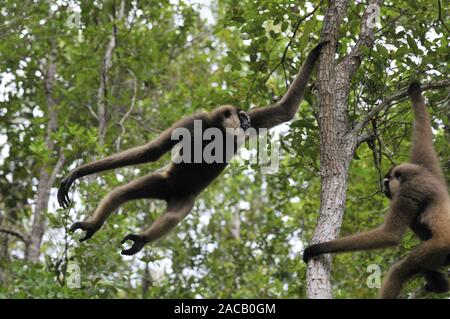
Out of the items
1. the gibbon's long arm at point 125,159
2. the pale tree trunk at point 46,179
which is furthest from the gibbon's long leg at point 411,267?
the pale tree trunk at point 46,179

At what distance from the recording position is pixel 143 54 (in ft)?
52.9

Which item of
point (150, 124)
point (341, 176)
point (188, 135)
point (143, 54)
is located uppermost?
point (143, 54)

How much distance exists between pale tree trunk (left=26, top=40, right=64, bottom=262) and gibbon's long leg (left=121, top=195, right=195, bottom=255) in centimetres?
498

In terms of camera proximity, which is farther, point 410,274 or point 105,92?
point 105,92

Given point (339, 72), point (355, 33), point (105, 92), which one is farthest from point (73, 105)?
point (339, 72)

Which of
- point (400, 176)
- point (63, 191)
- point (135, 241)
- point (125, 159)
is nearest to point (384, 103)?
point (400, 176)

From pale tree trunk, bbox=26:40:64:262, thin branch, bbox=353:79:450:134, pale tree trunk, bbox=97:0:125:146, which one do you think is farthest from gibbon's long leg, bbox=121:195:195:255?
pale tree trunk, bbox=97:0:125:146

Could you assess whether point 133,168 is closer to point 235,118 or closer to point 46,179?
point 46,179

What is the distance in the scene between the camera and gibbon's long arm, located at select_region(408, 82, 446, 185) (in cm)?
770

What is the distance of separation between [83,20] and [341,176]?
10891mm

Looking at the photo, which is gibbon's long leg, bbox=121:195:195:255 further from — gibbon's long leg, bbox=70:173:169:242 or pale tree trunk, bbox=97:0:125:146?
pale tree trunk, bbox=97:0:125:146

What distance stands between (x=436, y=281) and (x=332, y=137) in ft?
7.24

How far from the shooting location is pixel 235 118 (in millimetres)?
8773
